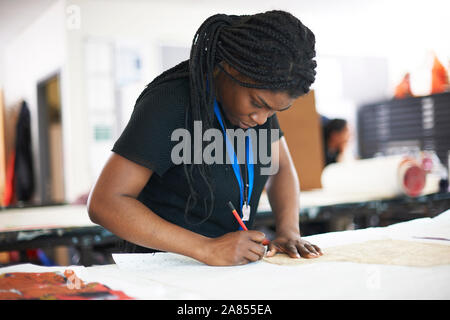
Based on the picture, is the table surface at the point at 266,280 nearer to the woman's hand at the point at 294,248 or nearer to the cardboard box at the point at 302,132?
the woman's hand at the point at 294,248

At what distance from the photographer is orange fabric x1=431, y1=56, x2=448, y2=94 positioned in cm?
435

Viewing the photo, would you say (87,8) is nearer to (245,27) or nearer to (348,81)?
(348,81)

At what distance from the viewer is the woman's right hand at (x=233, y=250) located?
917 millimetres

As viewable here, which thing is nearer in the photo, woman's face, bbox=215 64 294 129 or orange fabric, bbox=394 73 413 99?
woman's face, bbox=215 64 294 129

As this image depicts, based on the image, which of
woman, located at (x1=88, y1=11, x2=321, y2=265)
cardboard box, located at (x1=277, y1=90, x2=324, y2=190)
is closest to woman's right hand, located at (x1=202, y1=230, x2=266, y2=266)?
woman, located at (x1=88, y1=11, x2=321, y2=265)

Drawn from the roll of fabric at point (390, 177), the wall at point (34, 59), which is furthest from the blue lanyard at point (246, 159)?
the wall at point (34, 59)

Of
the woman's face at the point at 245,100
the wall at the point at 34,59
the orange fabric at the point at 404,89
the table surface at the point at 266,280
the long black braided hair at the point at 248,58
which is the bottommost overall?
the table surface at the point at 266,280

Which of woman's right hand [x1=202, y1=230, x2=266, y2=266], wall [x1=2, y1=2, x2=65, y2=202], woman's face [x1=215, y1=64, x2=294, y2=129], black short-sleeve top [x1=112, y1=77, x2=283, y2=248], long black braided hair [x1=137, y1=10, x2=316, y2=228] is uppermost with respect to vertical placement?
wall [x1=2, y1=2, x2=65, y2=202]

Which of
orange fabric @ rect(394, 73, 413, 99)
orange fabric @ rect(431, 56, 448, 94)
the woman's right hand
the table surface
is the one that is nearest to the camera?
the table surface

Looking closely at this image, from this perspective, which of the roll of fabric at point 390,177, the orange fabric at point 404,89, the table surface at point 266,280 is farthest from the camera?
the orange fabric at point 404,89

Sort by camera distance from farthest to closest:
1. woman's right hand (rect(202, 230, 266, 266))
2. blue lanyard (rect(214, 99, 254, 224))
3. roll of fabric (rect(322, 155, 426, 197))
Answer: roll of fabric (rect(322, 155, 426, 197)) < blue lanyard (rect(214, 99, 254, 224)) < woman's right hand (rect(202, 230, 266, 266))

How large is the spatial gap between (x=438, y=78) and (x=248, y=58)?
4.08 meters

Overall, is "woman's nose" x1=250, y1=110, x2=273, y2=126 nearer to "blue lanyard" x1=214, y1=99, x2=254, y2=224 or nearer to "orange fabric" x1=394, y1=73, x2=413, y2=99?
"blue lanyard" x1=214, y1=99, x2=254, y2=224
